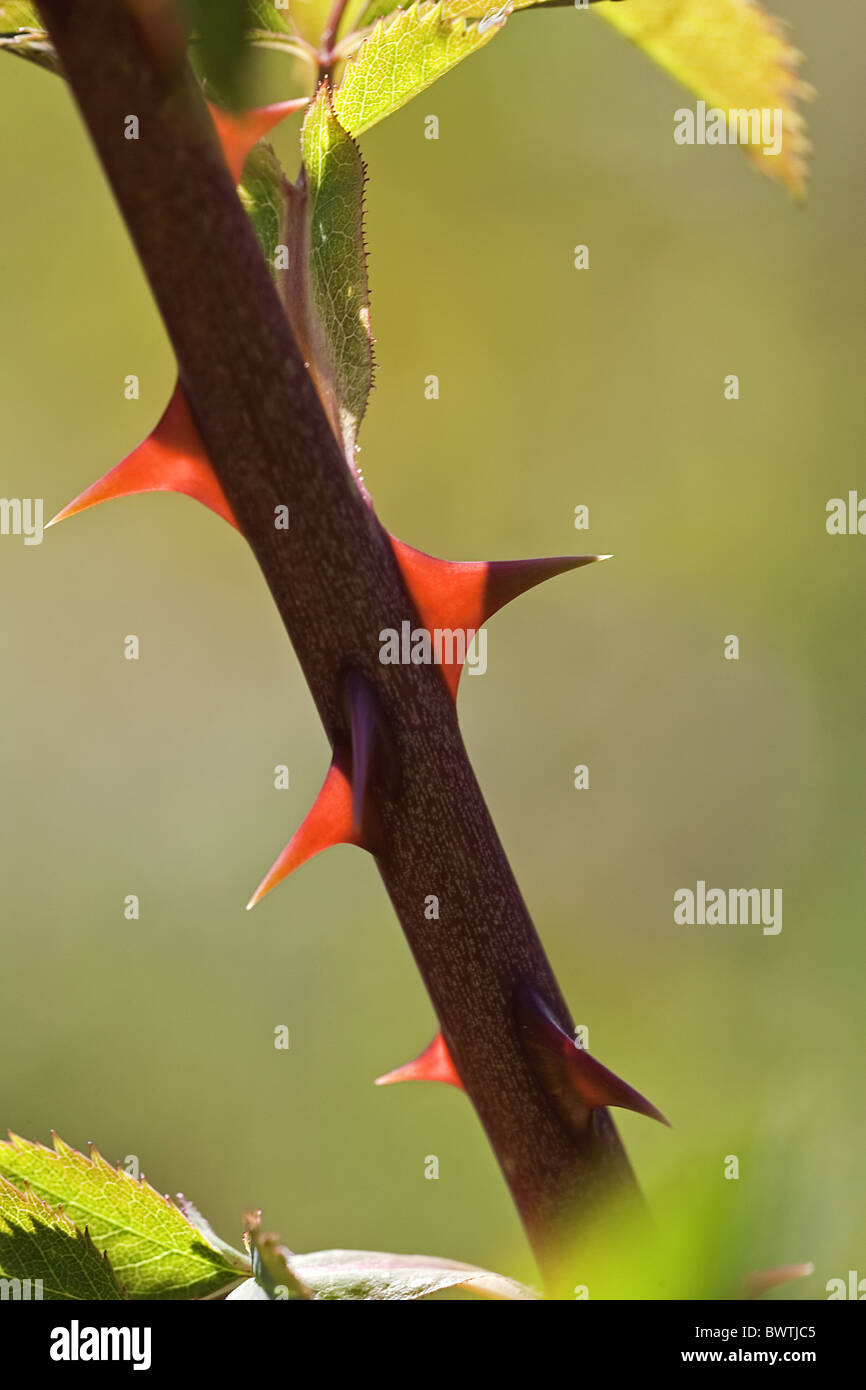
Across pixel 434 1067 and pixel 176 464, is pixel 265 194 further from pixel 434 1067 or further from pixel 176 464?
pixel 434 1067

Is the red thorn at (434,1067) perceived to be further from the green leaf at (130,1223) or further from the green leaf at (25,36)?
the green leaf at (25,36)

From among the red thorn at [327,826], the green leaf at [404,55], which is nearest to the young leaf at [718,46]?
the green leaf at [404,55]
